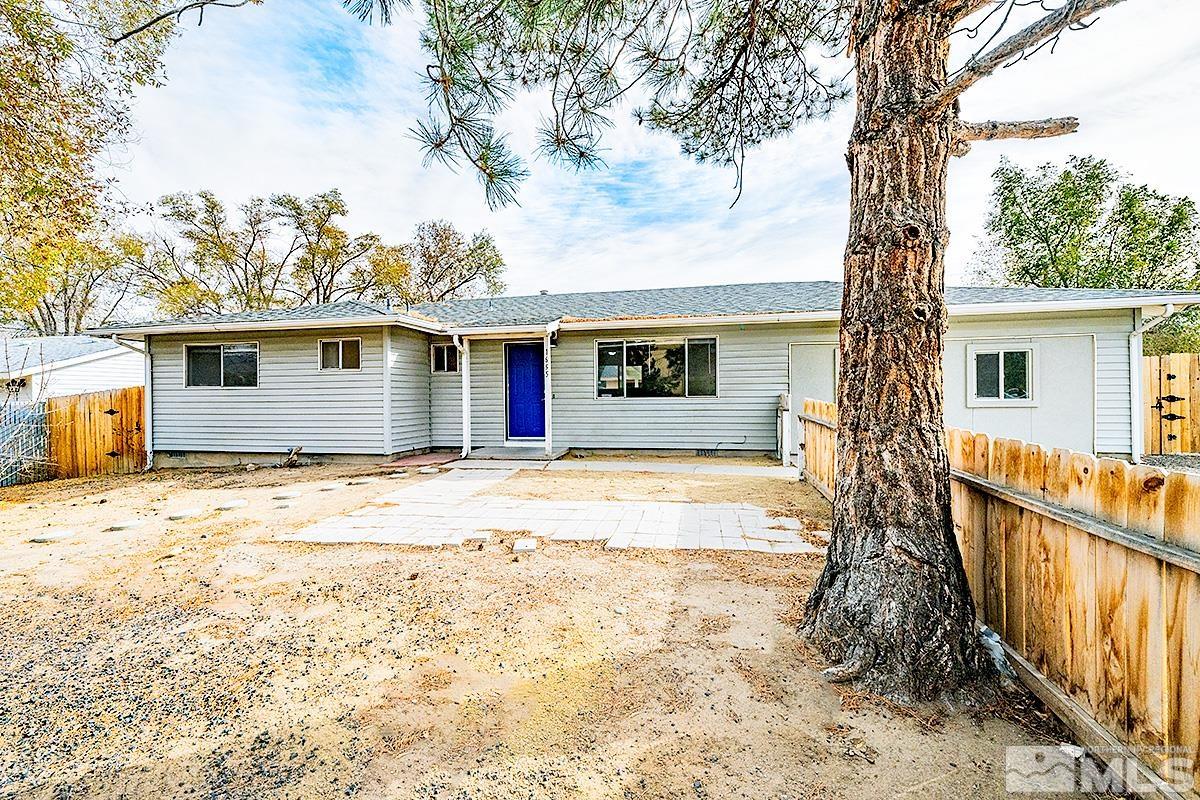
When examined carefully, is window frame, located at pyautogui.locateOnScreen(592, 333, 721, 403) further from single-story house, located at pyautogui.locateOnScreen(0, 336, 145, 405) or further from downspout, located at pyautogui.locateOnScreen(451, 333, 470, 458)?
single-story house, located at pyautogui.locateOnScreen(0, 336, 145, 405)

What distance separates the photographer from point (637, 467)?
28.6ft

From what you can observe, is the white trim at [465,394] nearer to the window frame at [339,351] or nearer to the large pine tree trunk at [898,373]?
the window frame at [339,351]

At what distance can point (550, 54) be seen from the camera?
4039 millimetres

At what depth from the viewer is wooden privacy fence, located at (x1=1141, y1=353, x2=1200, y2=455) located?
10.3 m

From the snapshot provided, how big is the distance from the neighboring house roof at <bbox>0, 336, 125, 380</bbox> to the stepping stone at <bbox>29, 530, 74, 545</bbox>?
11154 millimetres

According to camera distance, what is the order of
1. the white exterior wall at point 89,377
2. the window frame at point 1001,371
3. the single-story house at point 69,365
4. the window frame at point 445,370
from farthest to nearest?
the white exterior wall at point 89,377 < the single-story house at point 69,365 < the window frame at point 445,370 < the window frame at point 1001,371

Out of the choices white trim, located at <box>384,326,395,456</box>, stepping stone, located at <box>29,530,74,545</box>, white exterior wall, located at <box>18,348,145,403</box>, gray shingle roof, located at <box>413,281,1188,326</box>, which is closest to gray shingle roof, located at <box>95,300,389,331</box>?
white trim, located at <box>384,326,395,456</box>

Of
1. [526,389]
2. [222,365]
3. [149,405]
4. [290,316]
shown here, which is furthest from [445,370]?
[149,405]

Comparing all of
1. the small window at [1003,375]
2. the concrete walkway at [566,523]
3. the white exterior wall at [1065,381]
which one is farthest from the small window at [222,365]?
the small window at [1003,375]

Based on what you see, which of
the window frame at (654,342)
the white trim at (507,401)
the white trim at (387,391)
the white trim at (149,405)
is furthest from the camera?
the white trim at (507,401)

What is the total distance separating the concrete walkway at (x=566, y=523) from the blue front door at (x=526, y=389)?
4.19 metres

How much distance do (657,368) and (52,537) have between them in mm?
8251

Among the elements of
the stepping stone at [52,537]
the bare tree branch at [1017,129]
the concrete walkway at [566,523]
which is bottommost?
the stepping stone at [52,537]

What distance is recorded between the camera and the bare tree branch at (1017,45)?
5.77 feet
